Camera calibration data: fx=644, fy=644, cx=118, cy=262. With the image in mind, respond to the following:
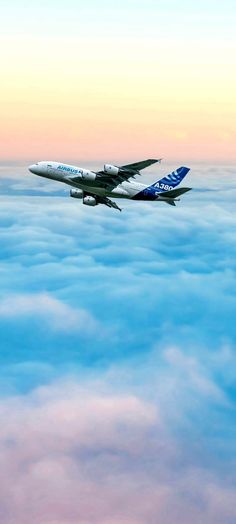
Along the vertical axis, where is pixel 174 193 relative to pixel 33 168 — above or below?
below

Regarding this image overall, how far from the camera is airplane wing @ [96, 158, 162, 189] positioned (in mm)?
97875

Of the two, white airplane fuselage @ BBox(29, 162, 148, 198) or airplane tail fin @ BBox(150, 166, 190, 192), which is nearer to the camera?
white airplane fuselage @ BBox(29, 162, 148, 198)

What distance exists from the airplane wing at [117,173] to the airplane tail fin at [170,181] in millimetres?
8569

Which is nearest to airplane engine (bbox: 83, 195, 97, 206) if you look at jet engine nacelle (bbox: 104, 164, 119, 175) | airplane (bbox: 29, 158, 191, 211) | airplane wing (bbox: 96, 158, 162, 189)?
airplane (bbox: 29, 158, 191, 211)

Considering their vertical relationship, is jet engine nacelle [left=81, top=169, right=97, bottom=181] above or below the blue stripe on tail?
below

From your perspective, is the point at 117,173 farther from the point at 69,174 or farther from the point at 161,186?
the point at 161,186

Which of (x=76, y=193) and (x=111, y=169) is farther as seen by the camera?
(x=76, y=193)

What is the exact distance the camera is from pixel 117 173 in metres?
101

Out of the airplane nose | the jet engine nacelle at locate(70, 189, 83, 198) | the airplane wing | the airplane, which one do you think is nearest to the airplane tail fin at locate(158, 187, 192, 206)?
the airplane

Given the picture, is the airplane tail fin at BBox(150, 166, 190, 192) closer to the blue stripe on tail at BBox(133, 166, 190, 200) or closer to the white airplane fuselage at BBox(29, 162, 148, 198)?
the blue stripe on tail at BBox(133, 166, 190, 200)

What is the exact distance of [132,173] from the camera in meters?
101

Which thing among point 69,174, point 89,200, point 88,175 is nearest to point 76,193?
point 89,200

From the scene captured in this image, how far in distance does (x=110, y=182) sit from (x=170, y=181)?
40.9 ft

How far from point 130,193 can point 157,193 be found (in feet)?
15.7
